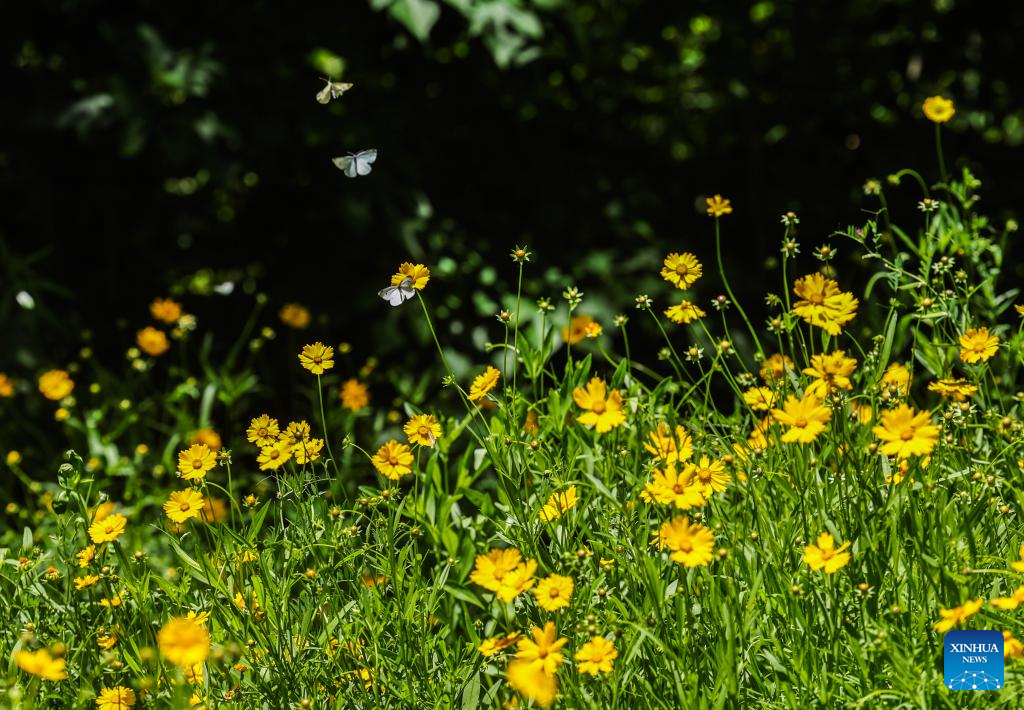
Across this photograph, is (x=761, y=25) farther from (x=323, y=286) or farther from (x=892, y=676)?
(x=892, y=676)

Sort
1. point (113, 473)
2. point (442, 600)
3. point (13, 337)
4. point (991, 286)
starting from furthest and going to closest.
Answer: point (13, 337) → point (113, 473) → point (991, 286) → point (442, 600)

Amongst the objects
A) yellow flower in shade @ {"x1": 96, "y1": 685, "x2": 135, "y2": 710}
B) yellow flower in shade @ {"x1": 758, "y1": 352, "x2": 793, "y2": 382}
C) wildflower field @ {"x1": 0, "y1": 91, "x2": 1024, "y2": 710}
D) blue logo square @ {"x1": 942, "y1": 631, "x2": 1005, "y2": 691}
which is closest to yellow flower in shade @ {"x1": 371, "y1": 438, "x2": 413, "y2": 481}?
wildflower field @ {"x1": 0, "y1": 91, "x2": 1024, "y2": 710}

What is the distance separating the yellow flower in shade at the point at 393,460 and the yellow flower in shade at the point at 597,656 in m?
0.42

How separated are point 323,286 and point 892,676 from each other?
2.06 m

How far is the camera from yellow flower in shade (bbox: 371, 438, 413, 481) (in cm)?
158

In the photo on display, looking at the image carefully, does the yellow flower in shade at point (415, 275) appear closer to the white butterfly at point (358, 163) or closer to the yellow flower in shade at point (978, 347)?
the white butterfly at point (358, 163)

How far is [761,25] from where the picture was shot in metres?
3.57

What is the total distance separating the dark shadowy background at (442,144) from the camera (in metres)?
2.88

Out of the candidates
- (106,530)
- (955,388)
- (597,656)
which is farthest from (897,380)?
(106,530)

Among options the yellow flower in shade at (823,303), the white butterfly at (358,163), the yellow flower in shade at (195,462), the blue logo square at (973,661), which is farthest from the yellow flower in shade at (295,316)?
the blue logo square at (973,661)

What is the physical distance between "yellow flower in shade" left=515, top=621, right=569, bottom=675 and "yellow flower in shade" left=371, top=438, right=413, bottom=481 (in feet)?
1.21

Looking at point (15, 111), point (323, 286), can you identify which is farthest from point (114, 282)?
point (323, 286)

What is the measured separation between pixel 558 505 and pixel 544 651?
0.76 ft

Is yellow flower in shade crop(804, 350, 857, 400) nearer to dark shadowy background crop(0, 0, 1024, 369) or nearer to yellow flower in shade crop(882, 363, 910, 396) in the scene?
yellow flower in shade crop(882, 363, 910, 396)
